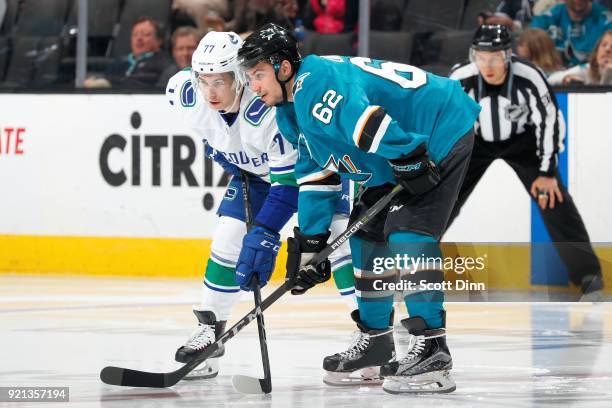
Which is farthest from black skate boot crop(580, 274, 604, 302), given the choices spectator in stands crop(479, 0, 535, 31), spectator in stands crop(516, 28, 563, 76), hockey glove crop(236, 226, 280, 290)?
hockey glove crop(236, 226, 280, 290)

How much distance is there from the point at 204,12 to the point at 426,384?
387 centimetres

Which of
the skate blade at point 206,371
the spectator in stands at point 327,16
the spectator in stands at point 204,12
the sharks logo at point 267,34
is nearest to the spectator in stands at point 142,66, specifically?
the spectator in stands at point 204,12

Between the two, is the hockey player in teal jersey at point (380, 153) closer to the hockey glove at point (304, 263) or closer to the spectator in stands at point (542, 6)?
the hockey glove at point (304, 263)

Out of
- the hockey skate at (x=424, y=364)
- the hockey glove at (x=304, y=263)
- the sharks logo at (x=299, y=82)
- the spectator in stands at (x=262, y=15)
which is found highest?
the sharks logo at (x=299, y=82)

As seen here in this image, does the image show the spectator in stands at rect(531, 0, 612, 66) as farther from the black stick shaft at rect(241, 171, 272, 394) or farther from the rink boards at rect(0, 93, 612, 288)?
the black stick shaft at rect(241, 171, 272, 394)

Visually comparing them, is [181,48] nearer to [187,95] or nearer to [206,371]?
[187,95]

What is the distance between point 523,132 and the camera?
621 cm

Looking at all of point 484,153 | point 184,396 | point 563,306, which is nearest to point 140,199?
point 484,153

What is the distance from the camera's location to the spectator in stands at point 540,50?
6.77 metres

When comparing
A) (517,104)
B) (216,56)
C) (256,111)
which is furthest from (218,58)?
(517,104)

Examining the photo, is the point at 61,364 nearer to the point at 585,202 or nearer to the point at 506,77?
the point at 506,77

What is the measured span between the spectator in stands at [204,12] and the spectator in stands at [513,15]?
4.44ft

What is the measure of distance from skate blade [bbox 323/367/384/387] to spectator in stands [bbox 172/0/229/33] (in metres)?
3.44

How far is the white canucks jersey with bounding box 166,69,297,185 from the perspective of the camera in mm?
3959
